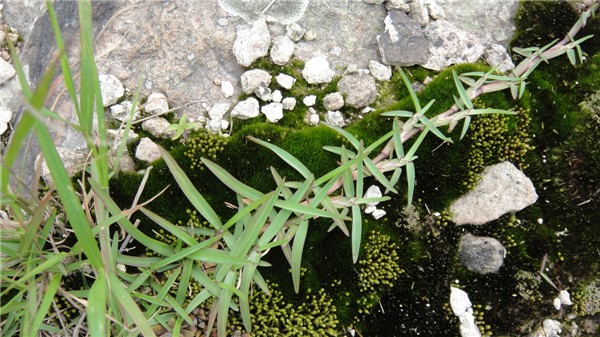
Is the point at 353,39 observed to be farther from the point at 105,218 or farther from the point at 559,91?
the point at 105,218

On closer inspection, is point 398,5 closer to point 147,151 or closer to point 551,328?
point 147,151

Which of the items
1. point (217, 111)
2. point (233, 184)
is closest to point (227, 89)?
point (217, 111)

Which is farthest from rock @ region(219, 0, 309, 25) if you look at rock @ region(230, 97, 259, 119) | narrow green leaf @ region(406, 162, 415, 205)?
narrow green leaf @ region(406, 162, 415, 205)

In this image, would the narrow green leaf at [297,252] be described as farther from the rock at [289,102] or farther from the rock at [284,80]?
the rock at [284,80]

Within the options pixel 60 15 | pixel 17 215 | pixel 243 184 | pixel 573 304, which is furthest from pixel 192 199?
pixel 573 304

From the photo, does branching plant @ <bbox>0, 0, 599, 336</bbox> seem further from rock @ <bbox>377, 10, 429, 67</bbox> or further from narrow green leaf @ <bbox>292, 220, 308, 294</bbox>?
rock @ <bbox>377, 10, 429, 67</bbox>

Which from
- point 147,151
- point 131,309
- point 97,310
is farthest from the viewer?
point 147,151

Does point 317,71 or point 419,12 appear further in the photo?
point 419,12
